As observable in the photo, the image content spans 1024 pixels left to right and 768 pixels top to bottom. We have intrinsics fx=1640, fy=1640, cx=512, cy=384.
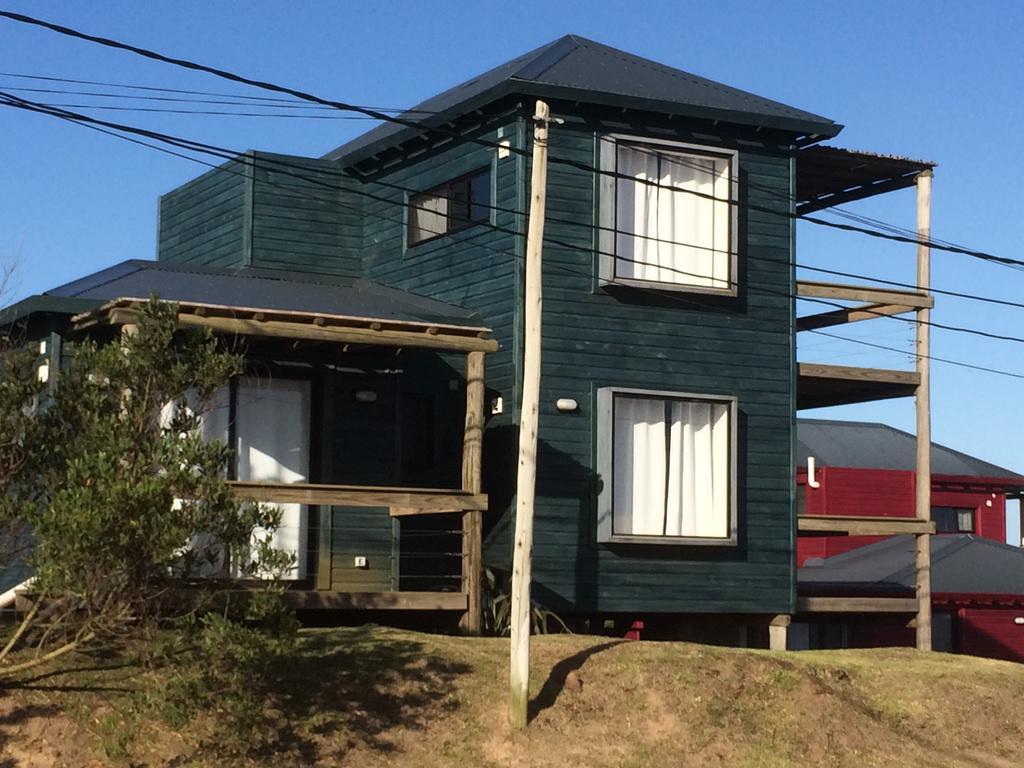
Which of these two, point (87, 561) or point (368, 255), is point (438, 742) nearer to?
point (87, 561)

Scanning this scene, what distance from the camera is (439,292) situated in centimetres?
2441

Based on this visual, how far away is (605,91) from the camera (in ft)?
74.9

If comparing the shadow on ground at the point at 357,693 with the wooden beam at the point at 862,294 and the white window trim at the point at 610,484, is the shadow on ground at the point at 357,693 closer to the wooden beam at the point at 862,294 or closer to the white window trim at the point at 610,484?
the white window trim at the point at 610,484

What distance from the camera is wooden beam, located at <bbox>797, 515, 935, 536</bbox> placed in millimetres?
24750

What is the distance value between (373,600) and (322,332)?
10.7 ft

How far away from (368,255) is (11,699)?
42.6 ft

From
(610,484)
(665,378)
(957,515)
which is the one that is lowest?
(957,515)

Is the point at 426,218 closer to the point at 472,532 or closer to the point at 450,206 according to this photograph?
the point at 450,206

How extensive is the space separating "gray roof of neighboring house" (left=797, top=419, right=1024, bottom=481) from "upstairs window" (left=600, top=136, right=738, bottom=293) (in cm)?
2834

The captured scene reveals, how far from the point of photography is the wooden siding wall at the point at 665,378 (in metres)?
22.6

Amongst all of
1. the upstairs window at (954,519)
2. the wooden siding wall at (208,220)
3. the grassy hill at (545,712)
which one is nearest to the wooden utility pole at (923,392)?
the grassy hill at (545,712)


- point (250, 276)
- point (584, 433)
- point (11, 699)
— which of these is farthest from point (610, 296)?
point (11, 699)

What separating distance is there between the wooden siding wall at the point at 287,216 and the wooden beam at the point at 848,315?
731 cm

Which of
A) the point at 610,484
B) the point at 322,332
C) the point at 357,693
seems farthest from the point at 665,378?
the point at 357,693
